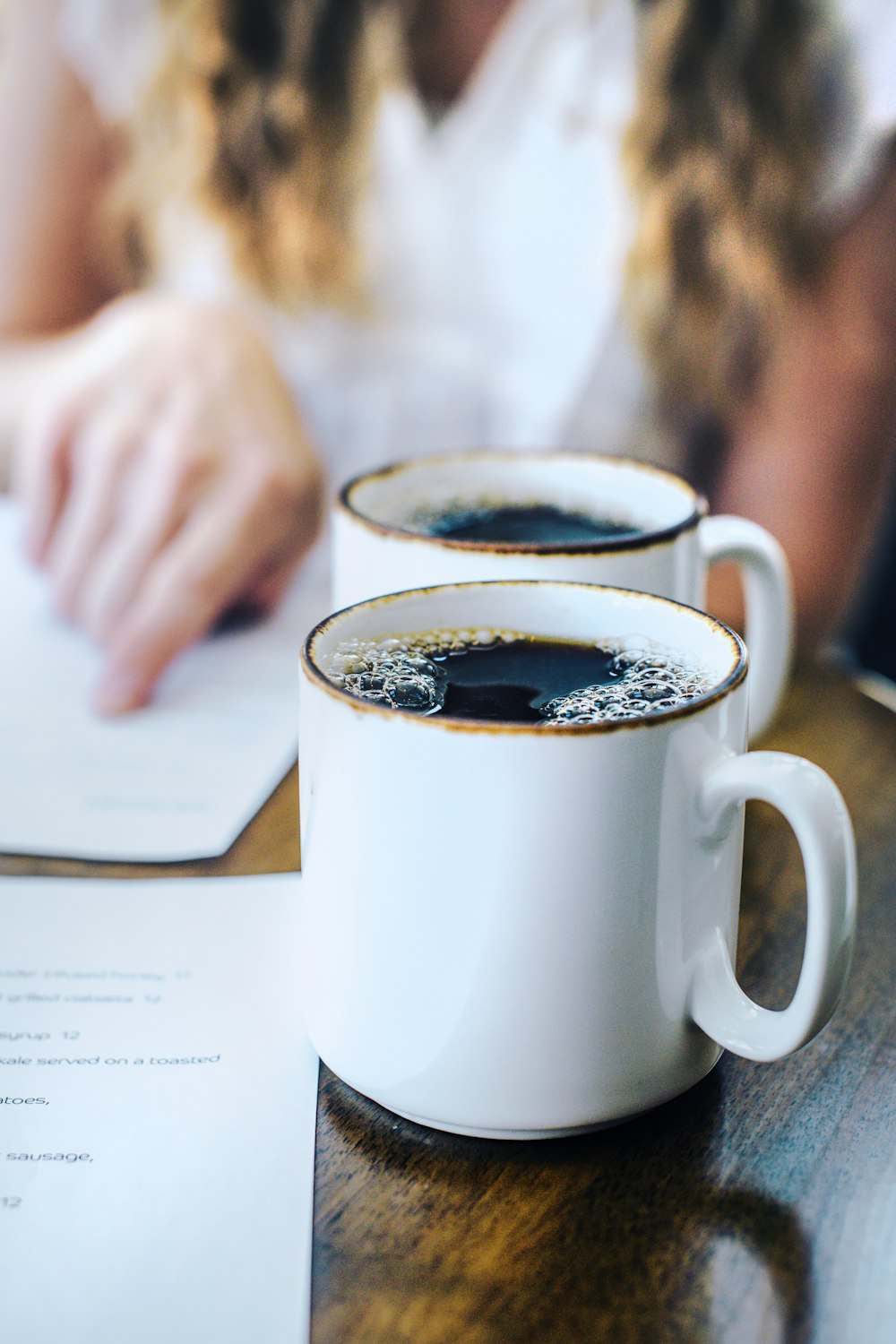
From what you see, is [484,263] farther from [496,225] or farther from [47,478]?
[47,478]

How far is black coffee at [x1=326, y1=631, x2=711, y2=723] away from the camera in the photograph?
1.24 feet

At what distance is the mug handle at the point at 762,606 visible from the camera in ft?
1.86

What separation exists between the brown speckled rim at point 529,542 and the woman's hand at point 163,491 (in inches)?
8.4

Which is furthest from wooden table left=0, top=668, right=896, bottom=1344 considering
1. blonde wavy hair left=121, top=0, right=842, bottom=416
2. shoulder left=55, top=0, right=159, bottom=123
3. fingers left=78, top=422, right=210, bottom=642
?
shoulder left=55, top=0, right=159, bottom=123

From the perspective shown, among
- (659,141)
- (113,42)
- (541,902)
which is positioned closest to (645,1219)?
(541,902)

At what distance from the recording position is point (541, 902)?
33 centimetres

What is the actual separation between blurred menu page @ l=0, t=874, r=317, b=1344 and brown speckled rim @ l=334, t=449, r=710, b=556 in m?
0.16

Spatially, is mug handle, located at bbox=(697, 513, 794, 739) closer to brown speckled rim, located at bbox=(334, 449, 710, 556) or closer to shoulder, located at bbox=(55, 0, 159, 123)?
brown speckled rim, located at bbox=(334, 449, 710, 556)

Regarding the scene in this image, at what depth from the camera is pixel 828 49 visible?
3.67 ft

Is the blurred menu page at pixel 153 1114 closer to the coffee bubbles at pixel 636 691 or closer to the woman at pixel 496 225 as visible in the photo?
the coffee bubbles at pixel 636 691

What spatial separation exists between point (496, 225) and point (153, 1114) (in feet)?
3.57

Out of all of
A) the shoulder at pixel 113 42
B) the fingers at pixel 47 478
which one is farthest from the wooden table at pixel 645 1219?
the shoulder at pixel 113 42

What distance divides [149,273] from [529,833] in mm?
1269

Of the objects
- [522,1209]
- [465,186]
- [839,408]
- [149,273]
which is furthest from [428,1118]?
[149,273]
